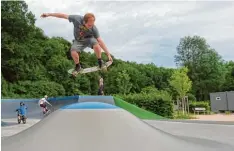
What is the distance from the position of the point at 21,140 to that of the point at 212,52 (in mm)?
32950

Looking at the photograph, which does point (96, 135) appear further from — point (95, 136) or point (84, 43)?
point (84, 43)

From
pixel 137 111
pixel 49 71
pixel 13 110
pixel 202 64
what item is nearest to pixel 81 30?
pixel 137 111

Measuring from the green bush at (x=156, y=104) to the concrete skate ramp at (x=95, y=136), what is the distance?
12339mm

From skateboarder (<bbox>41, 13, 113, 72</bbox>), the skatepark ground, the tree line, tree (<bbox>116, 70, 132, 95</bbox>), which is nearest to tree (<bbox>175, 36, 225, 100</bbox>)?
the tree line

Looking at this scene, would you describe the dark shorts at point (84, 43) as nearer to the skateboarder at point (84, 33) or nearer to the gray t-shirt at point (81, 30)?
the skateboarder at point (84, 33)

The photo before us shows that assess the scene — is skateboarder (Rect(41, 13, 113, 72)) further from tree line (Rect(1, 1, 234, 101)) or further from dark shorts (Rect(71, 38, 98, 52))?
tree line (Rect(1, 1, 234, 101))

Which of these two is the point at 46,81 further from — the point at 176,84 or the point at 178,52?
the point at 178,52

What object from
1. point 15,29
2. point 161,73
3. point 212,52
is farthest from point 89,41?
point 212,52

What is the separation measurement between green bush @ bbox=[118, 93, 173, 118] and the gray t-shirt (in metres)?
8.01

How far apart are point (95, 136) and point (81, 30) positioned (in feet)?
25.3

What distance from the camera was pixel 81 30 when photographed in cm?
1477

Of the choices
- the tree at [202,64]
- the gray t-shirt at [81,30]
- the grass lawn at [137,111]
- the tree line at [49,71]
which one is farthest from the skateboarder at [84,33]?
the tree at [202,64]

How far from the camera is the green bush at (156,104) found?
21.5m

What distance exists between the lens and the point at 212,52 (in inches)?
1510
